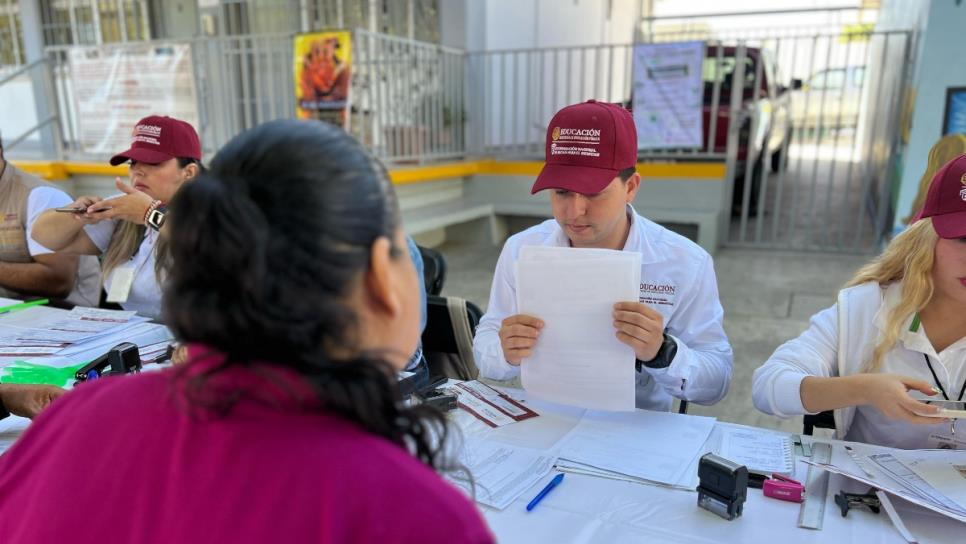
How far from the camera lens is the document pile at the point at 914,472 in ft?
3.79

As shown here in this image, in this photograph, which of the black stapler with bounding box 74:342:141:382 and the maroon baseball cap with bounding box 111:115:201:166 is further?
the maroon baseball cap with bounding box 111:115:201:166

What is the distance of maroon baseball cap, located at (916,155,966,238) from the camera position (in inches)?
54.4

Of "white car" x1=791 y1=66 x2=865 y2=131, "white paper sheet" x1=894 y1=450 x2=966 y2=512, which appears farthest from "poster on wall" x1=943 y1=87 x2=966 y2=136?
"white paper sheet" x1=894 y1=450 x2=966 y2=512

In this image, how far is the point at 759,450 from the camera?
1447 millimetres

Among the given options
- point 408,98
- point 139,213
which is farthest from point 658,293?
point 408,98

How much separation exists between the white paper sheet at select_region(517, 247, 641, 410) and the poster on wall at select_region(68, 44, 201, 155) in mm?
5754

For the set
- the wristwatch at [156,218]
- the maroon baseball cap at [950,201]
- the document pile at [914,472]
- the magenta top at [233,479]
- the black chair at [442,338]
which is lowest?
the black chair at [442,338]

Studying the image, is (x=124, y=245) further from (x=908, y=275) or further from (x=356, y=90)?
(x=356, y=90)

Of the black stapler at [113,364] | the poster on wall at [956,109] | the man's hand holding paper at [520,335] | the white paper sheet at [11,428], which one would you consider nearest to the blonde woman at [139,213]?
the black stapler at [113,364]

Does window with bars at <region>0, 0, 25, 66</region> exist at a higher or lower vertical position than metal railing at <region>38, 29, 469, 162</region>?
higher

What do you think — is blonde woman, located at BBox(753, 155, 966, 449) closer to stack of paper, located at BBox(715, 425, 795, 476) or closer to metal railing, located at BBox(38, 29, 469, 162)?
stack of paper, located at BBox(715, 425, 795, 476)

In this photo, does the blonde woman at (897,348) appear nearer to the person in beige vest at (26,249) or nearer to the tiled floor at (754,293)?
the tiled floor at (754,293)

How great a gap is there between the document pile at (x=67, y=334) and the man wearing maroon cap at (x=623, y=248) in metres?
1.13

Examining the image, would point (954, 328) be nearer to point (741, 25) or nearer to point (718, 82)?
point (718, 82)
